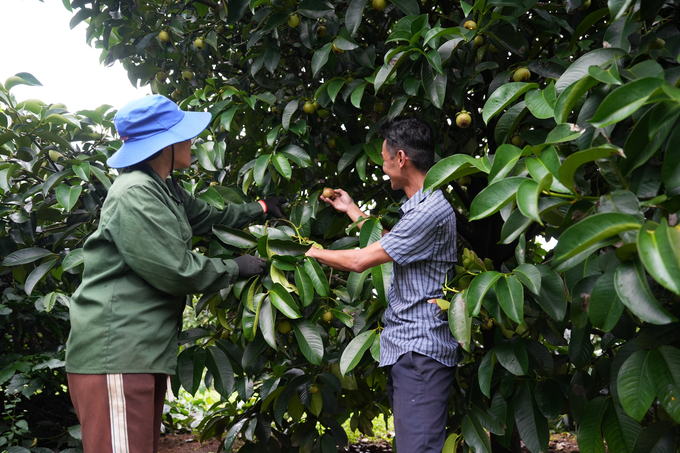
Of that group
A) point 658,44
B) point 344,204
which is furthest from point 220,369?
point 658,44

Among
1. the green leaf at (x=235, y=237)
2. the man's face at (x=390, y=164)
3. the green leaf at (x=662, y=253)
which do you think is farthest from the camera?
the green leaf at (x=235, y=237)

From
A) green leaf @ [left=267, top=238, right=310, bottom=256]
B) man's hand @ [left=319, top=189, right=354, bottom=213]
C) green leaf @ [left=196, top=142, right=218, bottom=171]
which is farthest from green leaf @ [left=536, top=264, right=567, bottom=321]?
green leaf @ [left=196, top=142, right=218, bottom=171]

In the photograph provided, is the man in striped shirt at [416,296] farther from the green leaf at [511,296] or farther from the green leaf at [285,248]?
the green leaf at [511,296]

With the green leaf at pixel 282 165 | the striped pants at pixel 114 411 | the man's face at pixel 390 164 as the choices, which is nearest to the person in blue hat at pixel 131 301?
the striped pants at pixel 114 411

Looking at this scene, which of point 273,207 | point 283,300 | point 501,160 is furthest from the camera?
point 273,207

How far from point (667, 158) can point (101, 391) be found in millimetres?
1520

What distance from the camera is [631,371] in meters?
1.16

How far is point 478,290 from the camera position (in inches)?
52.2

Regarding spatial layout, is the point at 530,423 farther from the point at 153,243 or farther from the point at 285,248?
the point at 153,243

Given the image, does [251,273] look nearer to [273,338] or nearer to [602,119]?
[273,338]

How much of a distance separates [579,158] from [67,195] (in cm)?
178

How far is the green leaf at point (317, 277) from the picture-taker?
1725mm

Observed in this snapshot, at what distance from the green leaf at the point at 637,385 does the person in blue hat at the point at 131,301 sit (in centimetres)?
116

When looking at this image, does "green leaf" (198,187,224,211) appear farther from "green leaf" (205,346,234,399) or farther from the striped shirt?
the striped shirt
